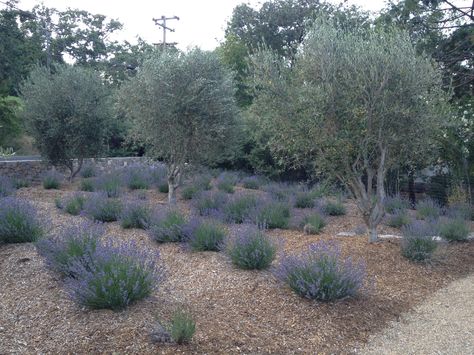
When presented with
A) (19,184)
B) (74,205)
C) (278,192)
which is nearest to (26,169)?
(19,184)

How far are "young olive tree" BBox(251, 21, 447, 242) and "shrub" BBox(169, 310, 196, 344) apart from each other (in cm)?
453

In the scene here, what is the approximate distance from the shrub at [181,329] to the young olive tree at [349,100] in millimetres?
4527

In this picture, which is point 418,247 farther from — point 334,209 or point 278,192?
point 278,192

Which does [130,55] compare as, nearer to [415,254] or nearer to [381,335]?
[415,254]

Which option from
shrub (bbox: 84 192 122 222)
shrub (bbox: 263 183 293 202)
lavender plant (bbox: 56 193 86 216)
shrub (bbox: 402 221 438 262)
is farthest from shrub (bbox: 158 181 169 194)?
shrub (bbox: 402 221 438 262)

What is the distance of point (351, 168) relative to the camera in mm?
9414

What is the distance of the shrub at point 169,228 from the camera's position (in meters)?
8.80

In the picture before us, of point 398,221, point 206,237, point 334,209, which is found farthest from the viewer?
point 334,209

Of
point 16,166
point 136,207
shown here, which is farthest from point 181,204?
point 16,166

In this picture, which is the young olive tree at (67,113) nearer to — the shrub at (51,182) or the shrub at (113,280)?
the shrub at (51,182)

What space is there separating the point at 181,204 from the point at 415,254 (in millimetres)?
6485

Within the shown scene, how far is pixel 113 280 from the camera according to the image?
5.40m

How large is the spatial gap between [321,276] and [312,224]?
4615 mm

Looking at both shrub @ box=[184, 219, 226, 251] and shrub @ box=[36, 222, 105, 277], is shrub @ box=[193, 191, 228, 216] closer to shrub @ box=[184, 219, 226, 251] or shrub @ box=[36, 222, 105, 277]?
shrub @ box=[184, 219, 226, 251]
